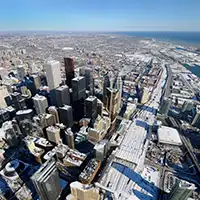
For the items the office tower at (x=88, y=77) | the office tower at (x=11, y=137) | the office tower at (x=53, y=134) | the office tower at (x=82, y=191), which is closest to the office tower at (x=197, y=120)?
the office tower at (x=88, y=77)

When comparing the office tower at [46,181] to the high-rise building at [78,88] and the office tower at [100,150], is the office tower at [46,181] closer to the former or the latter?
the office tower at [100,150]

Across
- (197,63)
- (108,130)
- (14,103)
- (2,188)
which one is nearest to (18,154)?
(2,188)

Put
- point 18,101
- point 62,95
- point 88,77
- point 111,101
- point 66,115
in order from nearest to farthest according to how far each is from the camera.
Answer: point 66,115 → point 62,95 → point 111,101 → point 18,101 → point 88,77

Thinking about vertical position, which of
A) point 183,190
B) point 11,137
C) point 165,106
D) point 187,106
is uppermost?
point 183,190

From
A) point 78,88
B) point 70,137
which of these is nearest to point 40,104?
point 78,88

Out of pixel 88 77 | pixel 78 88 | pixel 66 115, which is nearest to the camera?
pixel 66 115

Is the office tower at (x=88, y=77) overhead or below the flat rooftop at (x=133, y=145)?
overhead

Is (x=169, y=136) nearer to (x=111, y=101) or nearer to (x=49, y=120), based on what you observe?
(x=111, y=101)
